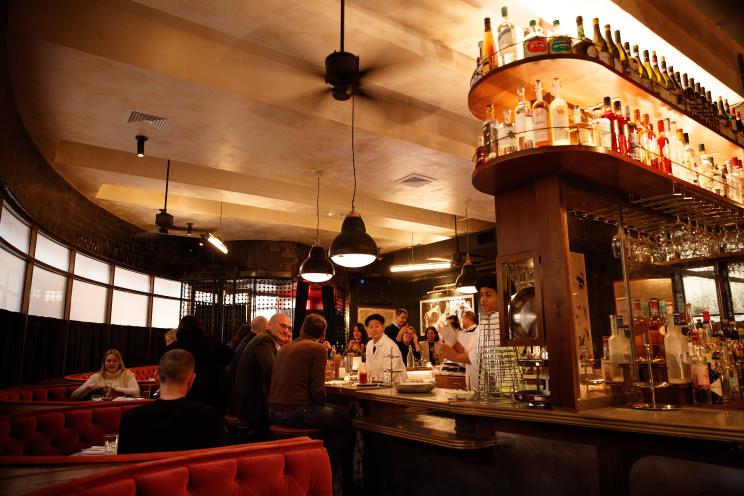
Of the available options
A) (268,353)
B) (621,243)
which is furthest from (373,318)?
(621,243)

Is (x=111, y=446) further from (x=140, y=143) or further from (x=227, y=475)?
(x=140, y=143)

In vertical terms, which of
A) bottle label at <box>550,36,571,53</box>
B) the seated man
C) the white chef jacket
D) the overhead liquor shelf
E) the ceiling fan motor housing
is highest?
the ceiling fan motor housing

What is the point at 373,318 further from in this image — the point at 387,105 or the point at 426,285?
the point at 426,285

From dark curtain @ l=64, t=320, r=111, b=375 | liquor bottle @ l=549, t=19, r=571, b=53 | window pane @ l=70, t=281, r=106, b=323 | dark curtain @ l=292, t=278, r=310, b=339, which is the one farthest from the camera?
dark curtain @ l=292, t=278, r=310, b=339

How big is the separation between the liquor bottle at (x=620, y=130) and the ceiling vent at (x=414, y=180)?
387 cm

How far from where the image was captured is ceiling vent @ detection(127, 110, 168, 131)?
5.15 meters

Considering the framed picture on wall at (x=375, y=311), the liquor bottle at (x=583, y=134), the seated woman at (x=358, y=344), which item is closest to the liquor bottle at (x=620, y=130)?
the liquor bottle at (x=583, y=134)

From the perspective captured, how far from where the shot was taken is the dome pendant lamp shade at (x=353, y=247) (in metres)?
4.84

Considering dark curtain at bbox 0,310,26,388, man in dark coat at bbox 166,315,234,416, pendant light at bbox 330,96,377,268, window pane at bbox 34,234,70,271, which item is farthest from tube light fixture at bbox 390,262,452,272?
dark curtain at bbox 0,310,26,388

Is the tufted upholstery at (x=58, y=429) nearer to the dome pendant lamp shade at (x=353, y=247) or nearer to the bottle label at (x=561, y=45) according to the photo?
the dome pendant lamp shade at (x=353, y=247)

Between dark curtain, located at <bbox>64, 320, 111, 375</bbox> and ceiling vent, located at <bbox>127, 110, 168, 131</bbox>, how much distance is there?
12.9 ft

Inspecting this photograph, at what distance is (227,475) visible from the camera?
1869mm

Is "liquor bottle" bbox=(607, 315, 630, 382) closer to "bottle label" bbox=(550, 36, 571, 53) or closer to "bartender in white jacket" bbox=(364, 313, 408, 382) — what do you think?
"bottle label" bbox=(550, 36, 571, 53)

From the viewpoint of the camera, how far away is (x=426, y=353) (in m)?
9.42
